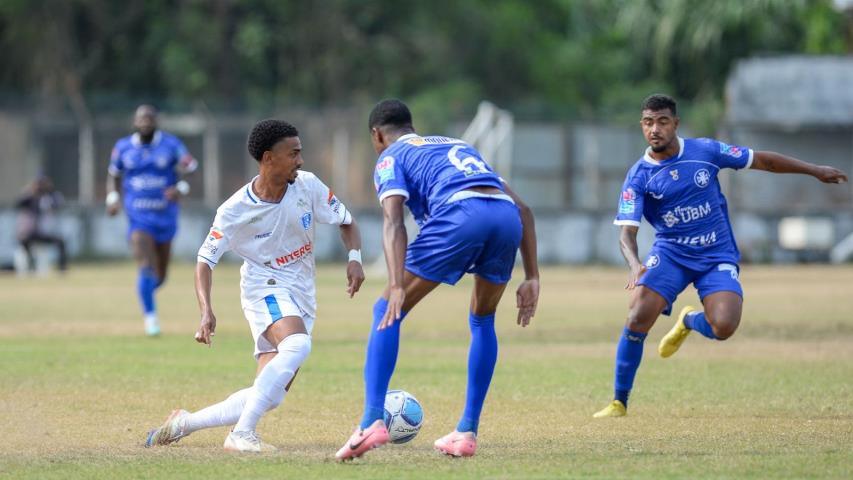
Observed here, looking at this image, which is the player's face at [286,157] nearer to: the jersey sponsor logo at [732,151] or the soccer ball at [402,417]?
the soccer ball at [402,417]

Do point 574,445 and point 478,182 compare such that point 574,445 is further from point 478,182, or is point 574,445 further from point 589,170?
point 589,170

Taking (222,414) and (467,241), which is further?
(222,414)

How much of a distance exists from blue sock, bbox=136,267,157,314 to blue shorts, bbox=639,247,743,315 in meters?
7.43

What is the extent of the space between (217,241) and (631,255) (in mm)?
2889

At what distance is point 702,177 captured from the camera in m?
9.96

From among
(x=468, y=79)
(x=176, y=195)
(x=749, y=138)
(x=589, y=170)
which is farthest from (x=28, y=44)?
(x=176, y=195)

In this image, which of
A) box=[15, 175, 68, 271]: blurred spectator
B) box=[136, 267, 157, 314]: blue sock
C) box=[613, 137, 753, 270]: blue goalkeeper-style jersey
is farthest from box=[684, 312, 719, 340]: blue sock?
box=[15, 175, 68, 271]: blurred spectator

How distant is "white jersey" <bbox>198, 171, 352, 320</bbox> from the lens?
8469 millimetres

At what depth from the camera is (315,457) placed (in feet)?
25.9

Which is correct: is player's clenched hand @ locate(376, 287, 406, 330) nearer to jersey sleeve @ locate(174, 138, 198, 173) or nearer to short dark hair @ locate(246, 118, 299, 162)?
short dark hair @ locate(246, 118, 299, 162)

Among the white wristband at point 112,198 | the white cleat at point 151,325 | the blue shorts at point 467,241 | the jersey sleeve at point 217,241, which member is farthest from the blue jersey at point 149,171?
the blue shorts at point 467,241

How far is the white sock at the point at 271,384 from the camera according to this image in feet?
26.5

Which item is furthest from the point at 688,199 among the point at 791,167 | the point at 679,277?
the point at 791,167

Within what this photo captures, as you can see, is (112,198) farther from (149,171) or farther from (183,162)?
(183,162)
